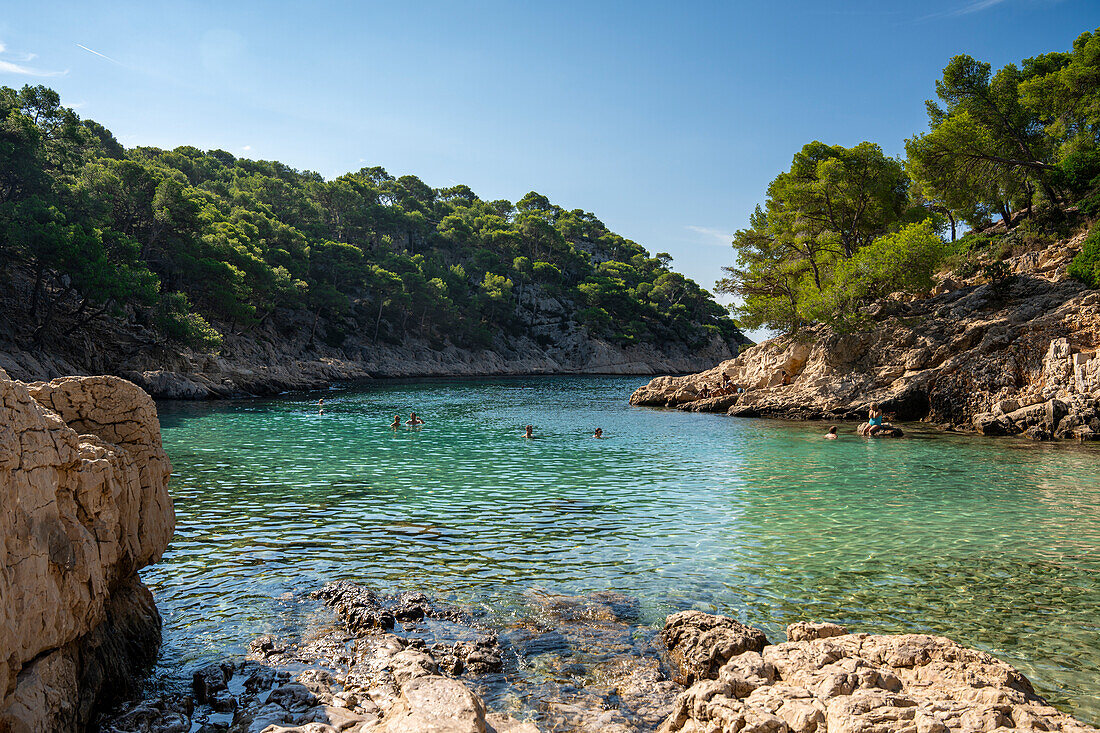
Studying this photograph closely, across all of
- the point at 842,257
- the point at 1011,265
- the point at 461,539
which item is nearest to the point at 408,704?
the point at 461,539

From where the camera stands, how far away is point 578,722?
5.48 m

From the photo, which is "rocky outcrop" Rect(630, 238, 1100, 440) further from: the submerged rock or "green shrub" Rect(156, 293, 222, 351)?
"green shrub" Rect(156, 293, 222, 351)

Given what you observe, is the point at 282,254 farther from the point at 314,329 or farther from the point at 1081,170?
the point at 1081,170

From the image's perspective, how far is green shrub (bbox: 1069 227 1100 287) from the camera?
28.2 meters

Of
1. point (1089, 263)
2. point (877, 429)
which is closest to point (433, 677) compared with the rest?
point (877, 429)

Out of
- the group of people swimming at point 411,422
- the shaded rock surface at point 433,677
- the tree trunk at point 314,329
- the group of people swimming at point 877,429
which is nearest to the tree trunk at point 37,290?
the group of people swimming at point 411,422

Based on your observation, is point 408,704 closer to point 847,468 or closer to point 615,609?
point 615,609

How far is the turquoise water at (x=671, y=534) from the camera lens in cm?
786

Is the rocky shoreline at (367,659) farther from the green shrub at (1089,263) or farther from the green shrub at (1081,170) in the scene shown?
the green shrub at (1081,170)

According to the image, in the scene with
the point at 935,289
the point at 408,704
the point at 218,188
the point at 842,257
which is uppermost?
the point at 218,188

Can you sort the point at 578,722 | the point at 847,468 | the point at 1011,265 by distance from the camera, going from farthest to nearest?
the point at 1011,265 < the point at 847,468 < the point at 578,722

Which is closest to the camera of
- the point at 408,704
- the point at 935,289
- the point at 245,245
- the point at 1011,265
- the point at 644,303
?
the point at 408,704

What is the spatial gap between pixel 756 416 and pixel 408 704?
35867 millimetres

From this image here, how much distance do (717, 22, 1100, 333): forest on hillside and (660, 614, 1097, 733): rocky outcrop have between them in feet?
103
